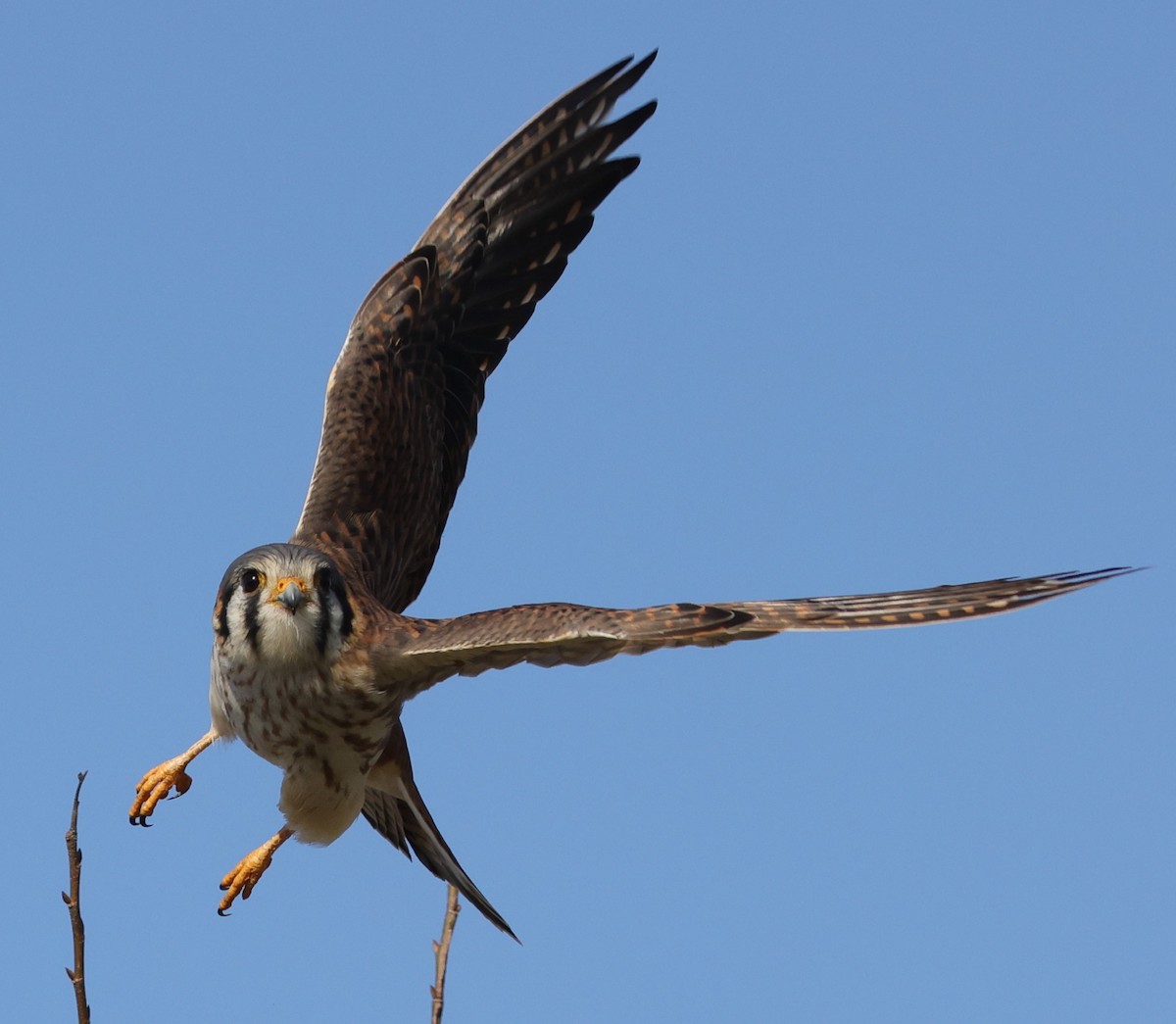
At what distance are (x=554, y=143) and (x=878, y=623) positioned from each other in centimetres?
369

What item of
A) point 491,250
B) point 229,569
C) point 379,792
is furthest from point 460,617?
point 491,250

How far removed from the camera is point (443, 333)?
805cm

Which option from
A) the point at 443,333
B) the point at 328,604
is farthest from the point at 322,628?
the point at 443,333

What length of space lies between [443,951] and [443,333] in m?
3.94

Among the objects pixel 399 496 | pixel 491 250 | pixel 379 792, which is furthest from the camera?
pixel 491 250

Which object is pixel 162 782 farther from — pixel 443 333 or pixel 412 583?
pixel 443 333

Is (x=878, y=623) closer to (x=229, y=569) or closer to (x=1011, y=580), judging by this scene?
(x=1011, y=580)

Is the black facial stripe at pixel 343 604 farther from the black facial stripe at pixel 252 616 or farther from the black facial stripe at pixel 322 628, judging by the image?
the black facial stripe at pixel 252 616

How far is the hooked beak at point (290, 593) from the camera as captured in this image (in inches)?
225

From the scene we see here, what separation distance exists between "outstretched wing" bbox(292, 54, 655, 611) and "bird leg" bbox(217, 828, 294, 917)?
50.5 inches

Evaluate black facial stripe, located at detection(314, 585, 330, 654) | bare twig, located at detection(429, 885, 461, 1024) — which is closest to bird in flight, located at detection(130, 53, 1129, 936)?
black facial stripe, located at detection(314, 585, 330, 654)

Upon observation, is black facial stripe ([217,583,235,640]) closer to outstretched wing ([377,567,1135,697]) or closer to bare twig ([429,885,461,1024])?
outstretched wing ([377,567,1135,697])

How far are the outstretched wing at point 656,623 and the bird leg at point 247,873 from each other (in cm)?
71

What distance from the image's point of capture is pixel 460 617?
5969mm
